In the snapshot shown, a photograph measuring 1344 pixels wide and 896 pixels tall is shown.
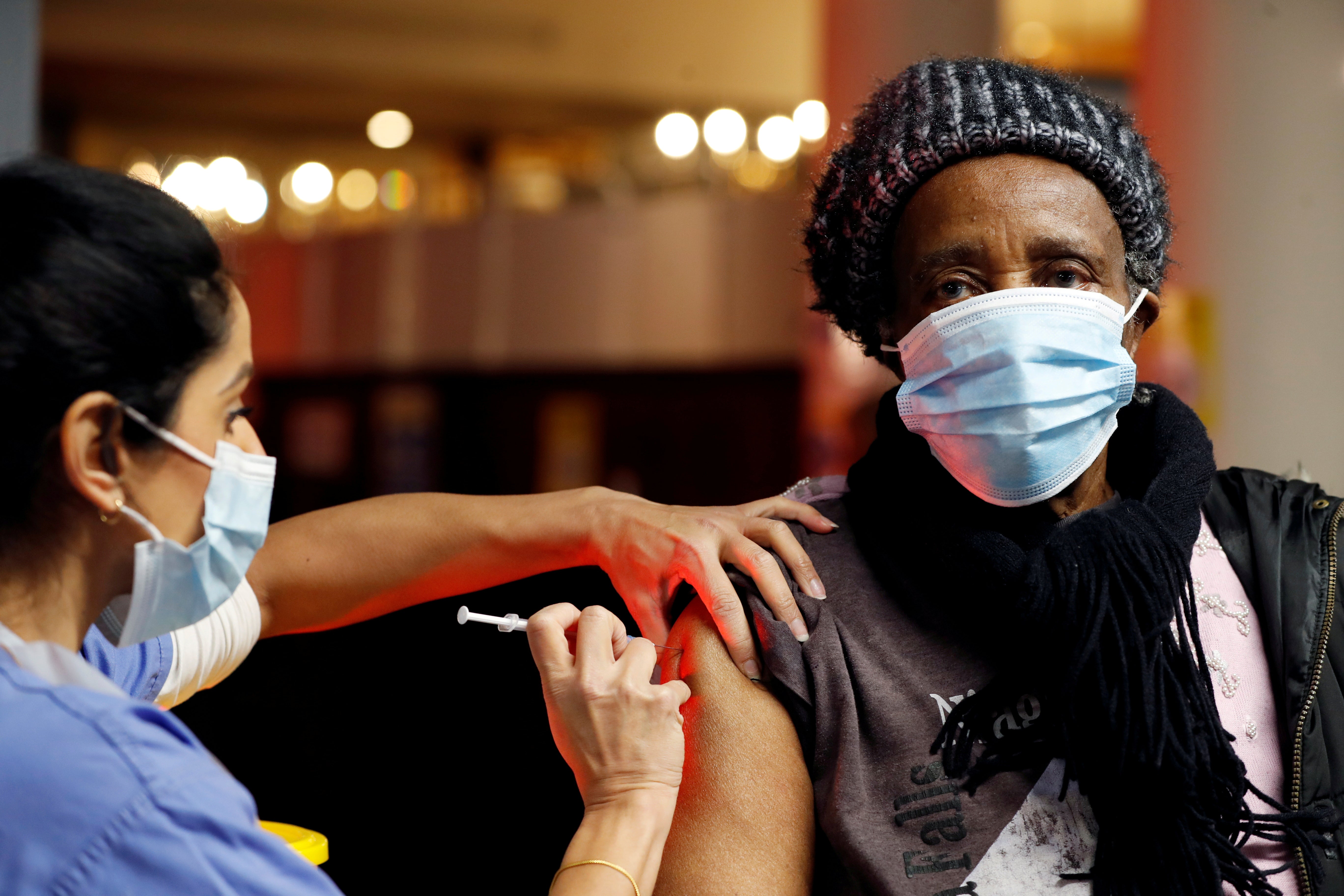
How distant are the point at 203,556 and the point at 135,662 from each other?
1.16 ft

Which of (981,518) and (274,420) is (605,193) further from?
(981,518)

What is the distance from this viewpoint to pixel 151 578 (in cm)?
123

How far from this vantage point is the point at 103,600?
122 centimetres

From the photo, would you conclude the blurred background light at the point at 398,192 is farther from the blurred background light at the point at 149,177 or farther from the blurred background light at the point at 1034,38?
the blurred background light at the point at 149,177

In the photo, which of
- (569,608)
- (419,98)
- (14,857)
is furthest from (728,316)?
(14,857)

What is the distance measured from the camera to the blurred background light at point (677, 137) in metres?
7.77

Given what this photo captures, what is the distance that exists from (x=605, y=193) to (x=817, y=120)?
1.44 meters

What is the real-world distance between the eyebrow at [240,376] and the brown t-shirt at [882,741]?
2.04 ft

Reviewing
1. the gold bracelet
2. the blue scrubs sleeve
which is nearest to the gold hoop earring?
the blue scrubs sleeve

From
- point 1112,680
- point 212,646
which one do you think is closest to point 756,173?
point 212,646

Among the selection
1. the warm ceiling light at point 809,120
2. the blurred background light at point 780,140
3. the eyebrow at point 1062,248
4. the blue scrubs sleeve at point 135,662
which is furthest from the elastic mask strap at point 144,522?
the blurred background light at point 780,140

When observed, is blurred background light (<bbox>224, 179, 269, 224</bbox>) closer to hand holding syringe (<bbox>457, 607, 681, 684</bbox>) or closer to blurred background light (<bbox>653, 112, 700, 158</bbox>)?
blurred background light (<bbox>653, 112, 700, 158</bbox>)

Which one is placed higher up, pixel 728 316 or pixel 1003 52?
pixel 1003 52

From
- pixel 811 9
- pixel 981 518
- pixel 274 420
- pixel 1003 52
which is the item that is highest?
pixel 811 9
